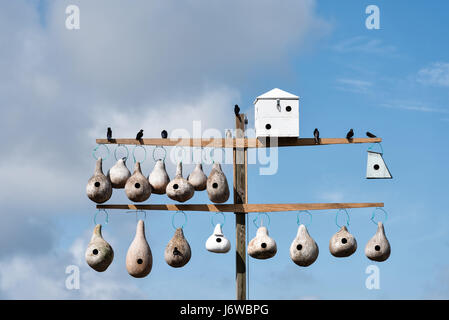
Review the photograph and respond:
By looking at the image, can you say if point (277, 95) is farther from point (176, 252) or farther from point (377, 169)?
point (176, 252)

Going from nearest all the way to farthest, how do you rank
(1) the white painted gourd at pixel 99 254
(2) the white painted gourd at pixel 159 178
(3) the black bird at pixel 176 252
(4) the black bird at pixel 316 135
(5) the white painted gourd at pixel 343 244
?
(3) the black bird at pixel 176 252
(1) the white painted gourd at pixel 99 254
(5) the white painted gourd at pixel 343 244
(2) the white painted gourd at pixel 159 178
(4) the black bird at pixel 316 135

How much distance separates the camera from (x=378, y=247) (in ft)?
34.8

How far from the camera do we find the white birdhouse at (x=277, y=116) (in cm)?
1053

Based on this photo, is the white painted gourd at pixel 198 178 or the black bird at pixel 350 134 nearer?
the white painted gourd at pixel 198 178

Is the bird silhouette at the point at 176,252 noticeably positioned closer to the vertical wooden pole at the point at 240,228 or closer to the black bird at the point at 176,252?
the black bird at the point at 176,252

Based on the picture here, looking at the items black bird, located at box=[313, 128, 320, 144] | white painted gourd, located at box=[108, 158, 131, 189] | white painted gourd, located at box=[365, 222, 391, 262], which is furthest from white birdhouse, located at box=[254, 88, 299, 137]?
white painted gourd, located at box=[108, 158, 131, 189]

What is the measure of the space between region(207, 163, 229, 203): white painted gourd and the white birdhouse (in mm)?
649

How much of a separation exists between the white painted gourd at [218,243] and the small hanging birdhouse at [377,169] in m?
1.88

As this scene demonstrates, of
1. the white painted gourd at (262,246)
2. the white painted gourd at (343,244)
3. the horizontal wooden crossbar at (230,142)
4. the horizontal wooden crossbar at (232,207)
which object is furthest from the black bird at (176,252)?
the white painted gourd at (343,244)

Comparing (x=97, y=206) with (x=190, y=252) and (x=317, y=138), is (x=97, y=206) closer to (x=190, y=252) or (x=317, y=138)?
(x=190, y=252)

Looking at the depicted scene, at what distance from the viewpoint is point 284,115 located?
10555 millimetres

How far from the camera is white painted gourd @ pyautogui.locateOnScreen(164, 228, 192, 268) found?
404 inches
